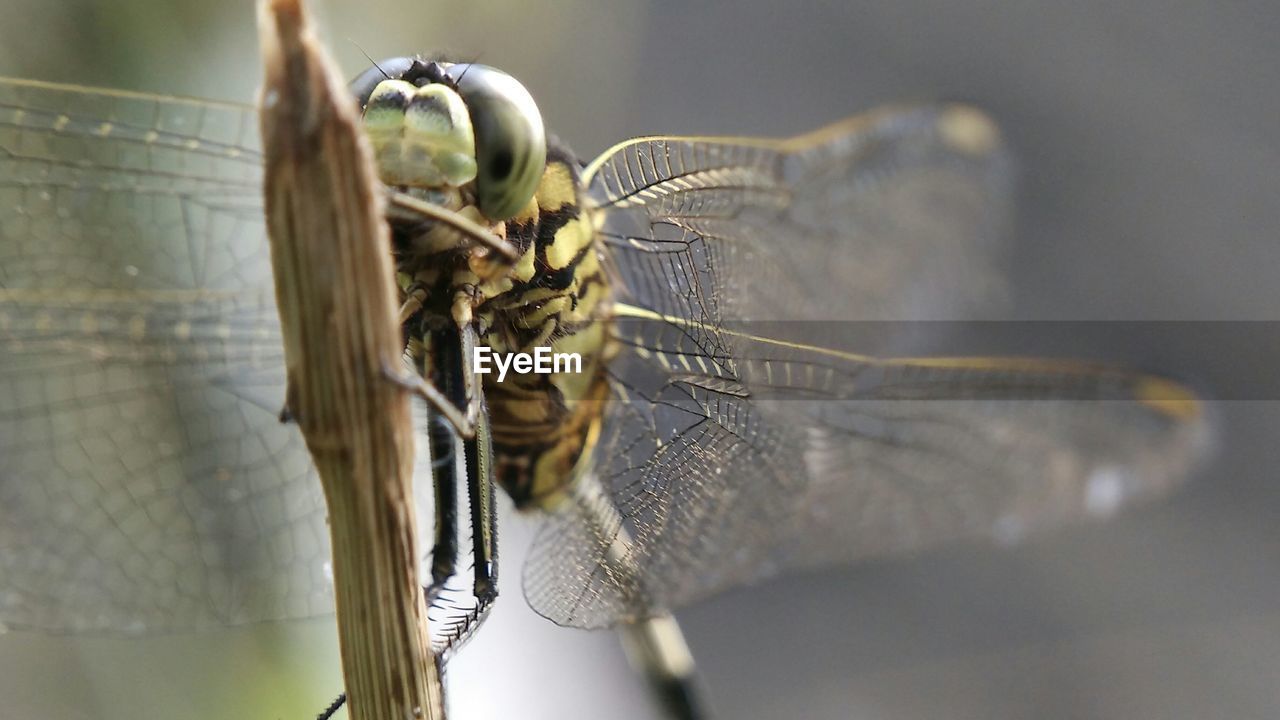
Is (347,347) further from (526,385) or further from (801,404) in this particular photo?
(801,404)

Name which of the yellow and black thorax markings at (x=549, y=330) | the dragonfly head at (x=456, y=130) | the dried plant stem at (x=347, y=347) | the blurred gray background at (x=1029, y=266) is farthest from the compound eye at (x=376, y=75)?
the blurred gray background at (x=1029, y=266)

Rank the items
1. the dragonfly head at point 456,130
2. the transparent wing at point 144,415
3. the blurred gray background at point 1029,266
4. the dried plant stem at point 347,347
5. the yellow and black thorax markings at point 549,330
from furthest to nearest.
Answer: the blurred gray background at point 1029,266, the transparent wing at point 144,415, the yellow and black thorax markings at point 549,330, the dragonfly head at point 456,130, the dried plant stem at point 347,347

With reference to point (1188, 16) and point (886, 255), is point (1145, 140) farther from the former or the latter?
point (886, 255)

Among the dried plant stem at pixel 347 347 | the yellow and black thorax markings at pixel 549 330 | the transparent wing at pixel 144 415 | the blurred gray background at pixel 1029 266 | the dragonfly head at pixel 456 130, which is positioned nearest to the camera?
the dried plant stem at pixel 347 347

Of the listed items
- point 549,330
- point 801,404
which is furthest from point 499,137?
point 801,404

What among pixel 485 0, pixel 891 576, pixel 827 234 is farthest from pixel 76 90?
pixel 891 576

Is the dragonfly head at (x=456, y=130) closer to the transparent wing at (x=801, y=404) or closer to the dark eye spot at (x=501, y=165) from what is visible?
the dark eye spot at (x=501, y=165)

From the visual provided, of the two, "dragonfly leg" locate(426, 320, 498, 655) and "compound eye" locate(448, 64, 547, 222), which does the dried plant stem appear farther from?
"compound eye" locate(448, 64, 547, 222)

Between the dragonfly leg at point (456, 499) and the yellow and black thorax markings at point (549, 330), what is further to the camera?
the yellow and black thorax markings at point (549, 330)
